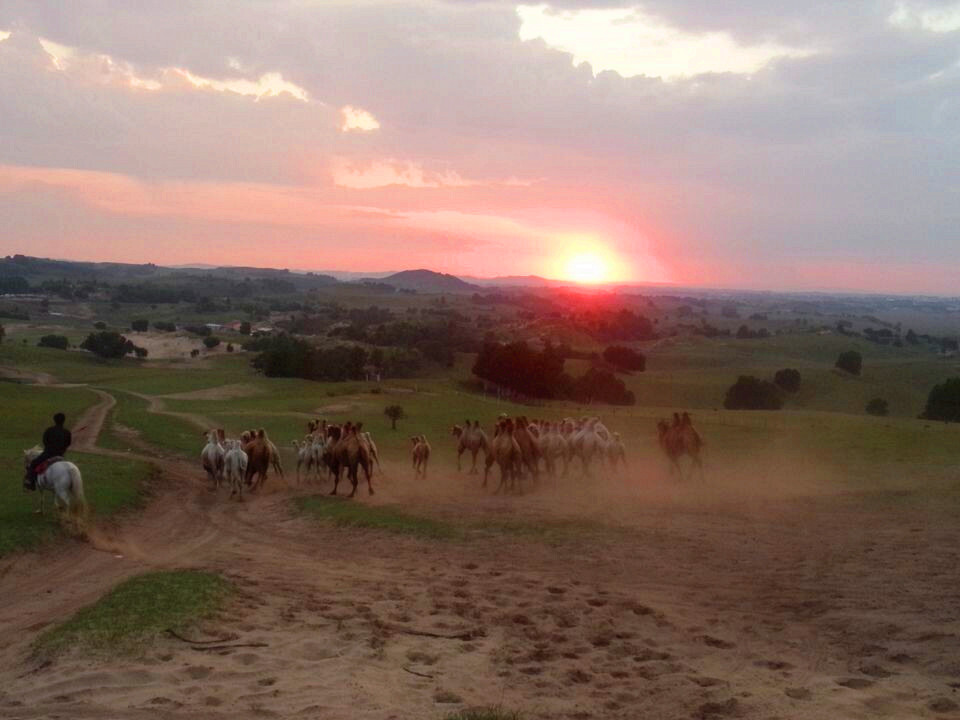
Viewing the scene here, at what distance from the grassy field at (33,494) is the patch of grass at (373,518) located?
4.26 m

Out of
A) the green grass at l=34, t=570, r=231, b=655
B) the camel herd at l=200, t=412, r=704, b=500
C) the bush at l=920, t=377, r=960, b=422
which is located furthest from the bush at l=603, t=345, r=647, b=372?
the green grass at l=34, t=570, r=231, b=655

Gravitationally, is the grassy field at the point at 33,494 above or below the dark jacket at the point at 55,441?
below

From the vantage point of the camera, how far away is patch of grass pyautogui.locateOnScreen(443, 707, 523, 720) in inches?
299

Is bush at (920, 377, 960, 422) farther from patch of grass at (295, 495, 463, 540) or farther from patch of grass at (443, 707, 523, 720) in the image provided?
patch of grass at (443, 707, 523, 720)

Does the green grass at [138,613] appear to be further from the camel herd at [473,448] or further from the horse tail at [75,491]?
the camel herd at [473,448]

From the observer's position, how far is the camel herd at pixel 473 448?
23.0m

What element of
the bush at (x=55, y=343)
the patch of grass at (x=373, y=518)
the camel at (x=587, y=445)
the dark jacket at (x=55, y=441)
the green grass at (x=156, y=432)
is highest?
the dark jacket at (x=55, y=441)

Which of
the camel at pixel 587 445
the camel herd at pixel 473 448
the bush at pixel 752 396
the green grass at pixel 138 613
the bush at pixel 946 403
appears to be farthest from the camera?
the bush at pixel 752 396

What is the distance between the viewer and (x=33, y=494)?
18.4 m

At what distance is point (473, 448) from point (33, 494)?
41.1 ft

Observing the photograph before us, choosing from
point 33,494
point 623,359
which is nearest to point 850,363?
point 623,359

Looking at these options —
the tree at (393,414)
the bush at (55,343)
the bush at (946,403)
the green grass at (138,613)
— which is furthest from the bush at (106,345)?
the green grass at (138,613)

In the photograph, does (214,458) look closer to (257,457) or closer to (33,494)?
(257,457)

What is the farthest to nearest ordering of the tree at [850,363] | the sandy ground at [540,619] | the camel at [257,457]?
the tree at [850,363] → the camel at [257,457] → the sandy ground at [540,619]
